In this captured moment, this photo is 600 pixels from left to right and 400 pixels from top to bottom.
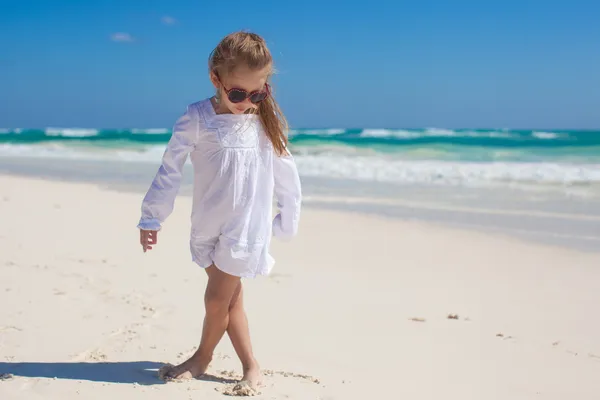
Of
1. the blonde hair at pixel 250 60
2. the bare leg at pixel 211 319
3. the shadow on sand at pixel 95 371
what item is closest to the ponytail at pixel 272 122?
the blonde hair at pixel 250 60

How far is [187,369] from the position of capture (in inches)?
109

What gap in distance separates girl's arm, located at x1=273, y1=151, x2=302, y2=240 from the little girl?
5cm

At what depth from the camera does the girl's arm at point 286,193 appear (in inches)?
107

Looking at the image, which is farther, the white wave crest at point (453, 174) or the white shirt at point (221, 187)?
the white wave crest at point (453, 174)

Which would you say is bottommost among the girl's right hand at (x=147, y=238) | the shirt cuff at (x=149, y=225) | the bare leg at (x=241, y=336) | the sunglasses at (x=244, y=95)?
the bare leg at (x=241, y=336)

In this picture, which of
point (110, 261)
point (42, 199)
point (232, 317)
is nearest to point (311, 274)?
point (110, 261)

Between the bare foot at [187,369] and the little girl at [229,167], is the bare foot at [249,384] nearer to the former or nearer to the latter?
the little girl at [229,167]

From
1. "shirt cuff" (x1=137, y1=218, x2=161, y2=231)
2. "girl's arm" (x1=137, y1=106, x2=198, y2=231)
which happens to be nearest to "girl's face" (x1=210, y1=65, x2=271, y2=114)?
"girl's arm" (x1=137, y1=106, x2=198, y2=231)

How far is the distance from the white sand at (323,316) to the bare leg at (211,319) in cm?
8

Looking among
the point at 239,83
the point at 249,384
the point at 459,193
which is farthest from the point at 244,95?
the point at 459,193

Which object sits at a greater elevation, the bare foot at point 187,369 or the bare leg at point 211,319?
the bare leg at point 211,319

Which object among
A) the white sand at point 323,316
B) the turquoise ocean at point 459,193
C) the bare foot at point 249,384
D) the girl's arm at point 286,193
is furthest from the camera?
the turquoise ocean at point 459,193

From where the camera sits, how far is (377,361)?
10.3 feet

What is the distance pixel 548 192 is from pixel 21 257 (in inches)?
316
